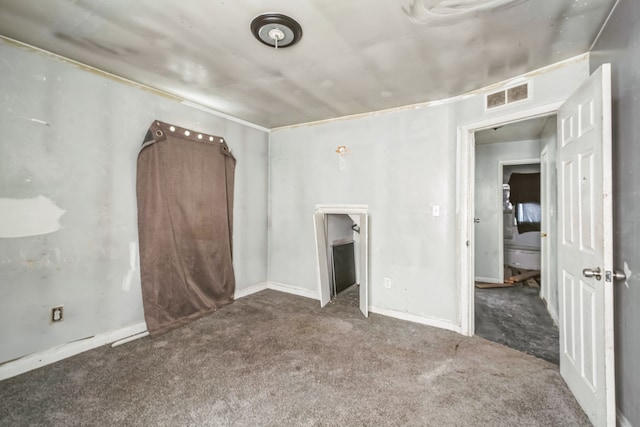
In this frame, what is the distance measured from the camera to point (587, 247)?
1575 millimetres

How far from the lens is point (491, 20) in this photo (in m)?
1.59

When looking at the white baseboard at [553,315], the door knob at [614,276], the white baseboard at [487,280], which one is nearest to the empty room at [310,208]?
the door knob at [614,276]

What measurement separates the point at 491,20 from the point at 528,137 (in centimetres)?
346

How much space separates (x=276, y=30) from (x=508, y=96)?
2.03 m

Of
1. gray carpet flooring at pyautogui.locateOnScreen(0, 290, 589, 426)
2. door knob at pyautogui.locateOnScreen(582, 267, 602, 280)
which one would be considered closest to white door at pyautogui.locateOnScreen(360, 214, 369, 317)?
gray carpet flooring at pyautogui.locateOnScreen(0, 290, 589, 426)

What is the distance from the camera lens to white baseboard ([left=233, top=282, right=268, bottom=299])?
11.8 feet

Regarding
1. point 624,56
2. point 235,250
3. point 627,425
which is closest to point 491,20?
point 624,56

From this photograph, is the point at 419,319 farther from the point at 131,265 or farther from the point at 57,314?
the point at 57,314

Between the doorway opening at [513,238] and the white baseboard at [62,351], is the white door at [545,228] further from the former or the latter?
the white baseboard at [62,351]

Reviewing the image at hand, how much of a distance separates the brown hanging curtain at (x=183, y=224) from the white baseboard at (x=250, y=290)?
173 mm

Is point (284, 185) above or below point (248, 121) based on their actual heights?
below

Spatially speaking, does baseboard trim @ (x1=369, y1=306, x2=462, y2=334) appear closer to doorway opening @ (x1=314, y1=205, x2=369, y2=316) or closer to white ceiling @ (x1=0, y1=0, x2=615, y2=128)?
doorway opening @ (x1=314, y1=205, x2=369, y2=316)

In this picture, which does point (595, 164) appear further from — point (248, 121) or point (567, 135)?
point (248, 121)

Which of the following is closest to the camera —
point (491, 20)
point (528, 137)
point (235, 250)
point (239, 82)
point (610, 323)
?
point (610, 323)
